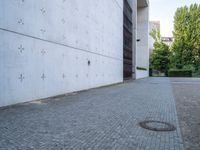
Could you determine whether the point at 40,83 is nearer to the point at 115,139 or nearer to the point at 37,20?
the point at 37,20

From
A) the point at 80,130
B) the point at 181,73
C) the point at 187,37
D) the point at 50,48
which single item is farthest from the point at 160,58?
the point at 80,130

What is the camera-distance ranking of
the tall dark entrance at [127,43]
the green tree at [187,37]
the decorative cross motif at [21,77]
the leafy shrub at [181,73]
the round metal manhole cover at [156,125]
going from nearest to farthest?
the round metal manhole cover at [156,125] < the decorative cross motif at [21,77] < the tall dark entrance at [127,43] < the leafy shrub at [181,73] < the green tree at [187,37]

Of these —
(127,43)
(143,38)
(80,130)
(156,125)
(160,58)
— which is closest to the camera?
(80,130)

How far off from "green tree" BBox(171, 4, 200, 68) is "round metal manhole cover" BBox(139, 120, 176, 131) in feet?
139

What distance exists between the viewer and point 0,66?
6250mm

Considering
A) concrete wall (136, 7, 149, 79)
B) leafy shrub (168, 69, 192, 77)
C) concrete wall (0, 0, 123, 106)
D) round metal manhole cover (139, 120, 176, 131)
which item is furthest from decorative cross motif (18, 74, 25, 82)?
leafy shrub (168, 69, 192, 77)

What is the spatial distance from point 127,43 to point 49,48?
17.2 meters

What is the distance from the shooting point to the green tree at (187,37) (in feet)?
146

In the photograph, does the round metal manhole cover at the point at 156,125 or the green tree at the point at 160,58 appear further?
the green tree at the point at 160,58

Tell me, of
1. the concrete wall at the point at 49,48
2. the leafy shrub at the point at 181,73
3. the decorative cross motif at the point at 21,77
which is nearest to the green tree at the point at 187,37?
the leafy shrub at the point at 181,73

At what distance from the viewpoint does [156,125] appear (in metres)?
4.96

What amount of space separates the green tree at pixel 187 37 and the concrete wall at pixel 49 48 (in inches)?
1310

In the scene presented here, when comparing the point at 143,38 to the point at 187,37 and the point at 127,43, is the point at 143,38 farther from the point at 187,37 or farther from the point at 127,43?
the point at 127,43

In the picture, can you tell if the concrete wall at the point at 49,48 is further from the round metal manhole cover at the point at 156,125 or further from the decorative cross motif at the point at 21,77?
the round metal manhole cover at the point at 156,125
